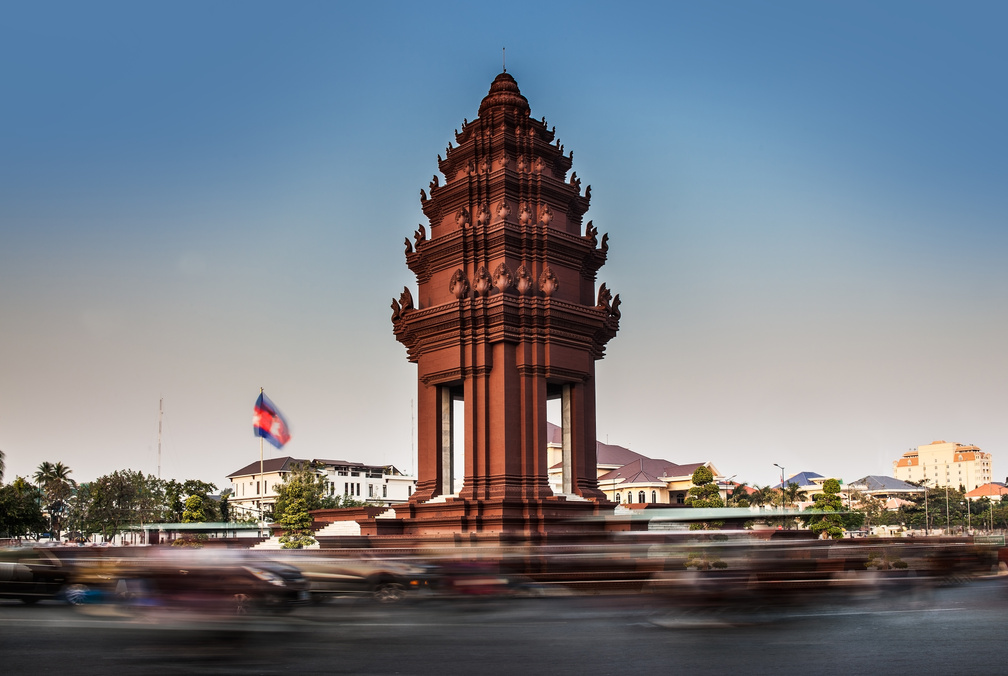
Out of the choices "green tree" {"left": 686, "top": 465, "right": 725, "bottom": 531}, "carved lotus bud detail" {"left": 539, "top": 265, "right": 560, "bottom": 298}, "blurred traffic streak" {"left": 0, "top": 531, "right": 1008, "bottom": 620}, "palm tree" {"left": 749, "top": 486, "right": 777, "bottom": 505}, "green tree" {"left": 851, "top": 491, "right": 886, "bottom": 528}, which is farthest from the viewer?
"green tree" {"left": 851, "top": 491, "right": 886, "bottom": 528}

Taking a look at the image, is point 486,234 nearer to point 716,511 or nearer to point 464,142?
point 464,142

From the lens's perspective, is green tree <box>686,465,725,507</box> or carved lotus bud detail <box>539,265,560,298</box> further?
green tree <box>686,465,725,507</box>

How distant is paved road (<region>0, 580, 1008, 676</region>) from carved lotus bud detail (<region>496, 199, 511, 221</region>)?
638 inches

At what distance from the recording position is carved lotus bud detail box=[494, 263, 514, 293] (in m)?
31.7

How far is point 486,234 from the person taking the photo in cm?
3312

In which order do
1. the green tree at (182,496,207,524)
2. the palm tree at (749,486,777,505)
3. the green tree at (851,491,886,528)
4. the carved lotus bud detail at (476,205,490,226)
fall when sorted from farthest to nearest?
the green tree at (851,491,886,528), the palm tree at (749,486,777,505), the green tree at (182,496,207,524), the carved lotus bud detail at (476,205,490,226)

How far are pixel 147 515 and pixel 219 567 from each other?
6880cm

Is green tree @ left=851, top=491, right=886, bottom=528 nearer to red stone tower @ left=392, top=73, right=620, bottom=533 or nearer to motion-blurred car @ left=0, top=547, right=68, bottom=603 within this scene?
red stone tower @ left=392, top=73, right=620, bottom=533

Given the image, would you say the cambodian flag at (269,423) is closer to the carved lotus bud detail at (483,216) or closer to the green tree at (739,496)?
the carved lotus bud detail at (483,216)

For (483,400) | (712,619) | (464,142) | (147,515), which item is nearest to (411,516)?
(483,400)

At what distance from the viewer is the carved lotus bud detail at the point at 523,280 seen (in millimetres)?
32000

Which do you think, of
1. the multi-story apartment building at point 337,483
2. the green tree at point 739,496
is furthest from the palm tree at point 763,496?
the multi-story apartment building at point 337,483

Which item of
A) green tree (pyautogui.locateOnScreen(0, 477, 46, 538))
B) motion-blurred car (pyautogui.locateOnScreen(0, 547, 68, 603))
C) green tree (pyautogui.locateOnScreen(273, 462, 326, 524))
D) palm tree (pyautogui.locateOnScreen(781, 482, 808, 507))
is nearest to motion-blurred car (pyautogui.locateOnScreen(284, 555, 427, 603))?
motion-blurred car (pyautogui.locateOnScreen(0, 547, 68, 603))

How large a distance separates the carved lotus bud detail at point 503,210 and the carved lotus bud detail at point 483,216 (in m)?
0.40
